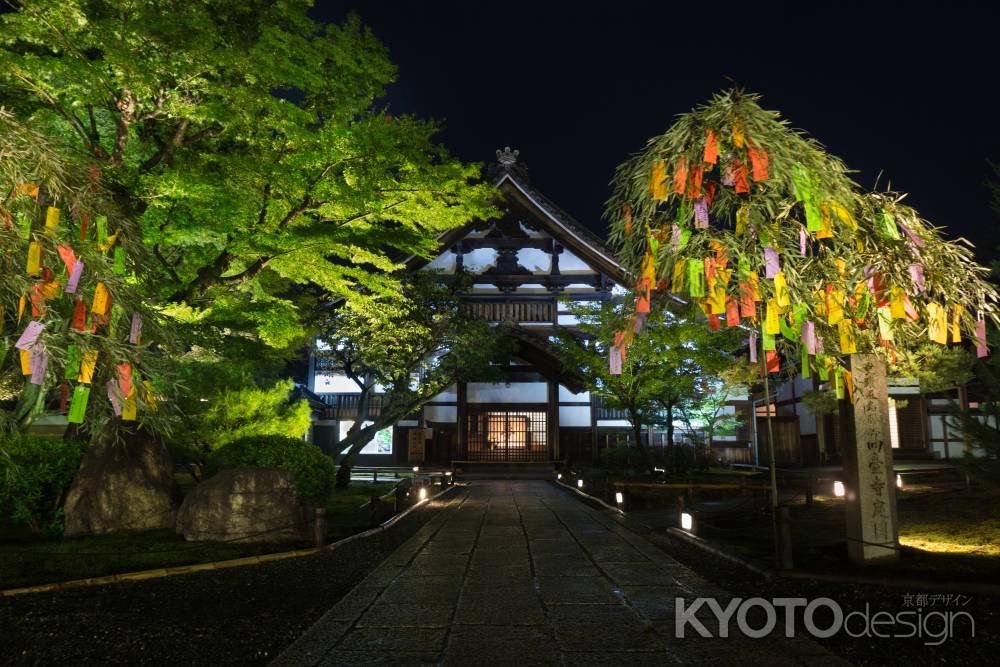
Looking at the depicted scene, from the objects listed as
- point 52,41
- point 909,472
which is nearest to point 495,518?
point 52,41

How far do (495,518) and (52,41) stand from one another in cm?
1019

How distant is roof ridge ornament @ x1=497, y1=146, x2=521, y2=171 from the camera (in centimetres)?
2452

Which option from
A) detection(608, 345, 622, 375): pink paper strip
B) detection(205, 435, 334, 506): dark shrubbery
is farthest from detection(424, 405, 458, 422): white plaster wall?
detection(608, 345, 622, 375): pink paper strip

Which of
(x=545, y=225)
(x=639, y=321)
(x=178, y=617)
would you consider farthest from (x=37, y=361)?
(x=545, y=225)

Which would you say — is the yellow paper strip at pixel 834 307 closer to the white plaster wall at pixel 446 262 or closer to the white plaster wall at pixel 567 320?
the white plaster wall at pixel 567 320

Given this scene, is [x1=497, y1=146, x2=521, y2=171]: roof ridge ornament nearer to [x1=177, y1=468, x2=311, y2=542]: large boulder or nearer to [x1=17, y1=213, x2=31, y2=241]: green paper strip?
[x1=177, y1=468, x2=311, y2=542]: large boulder

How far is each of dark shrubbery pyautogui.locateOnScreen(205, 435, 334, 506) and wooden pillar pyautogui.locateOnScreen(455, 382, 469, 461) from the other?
46.2 feet

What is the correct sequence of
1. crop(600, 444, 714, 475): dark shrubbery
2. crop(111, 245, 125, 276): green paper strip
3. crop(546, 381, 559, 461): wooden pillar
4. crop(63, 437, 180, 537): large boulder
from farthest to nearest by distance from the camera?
crop(546, 381, 559, 461): wooden pillar < crop(600, 444, 714, 475): dark shrubbery < crop(63, 437, 180, 537): large boulder < crop(111, 245, 125, 276): green paper strip

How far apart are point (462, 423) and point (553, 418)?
3861 millimetres

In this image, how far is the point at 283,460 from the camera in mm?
10344

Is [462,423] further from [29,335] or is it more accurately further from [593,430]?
[29,335]

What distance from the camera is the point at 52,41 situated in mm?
7824

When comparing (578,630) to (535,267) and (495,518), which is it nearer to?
(495,518)

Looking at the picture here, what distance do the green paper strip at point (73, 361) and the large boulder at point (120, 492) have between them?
5324mm
